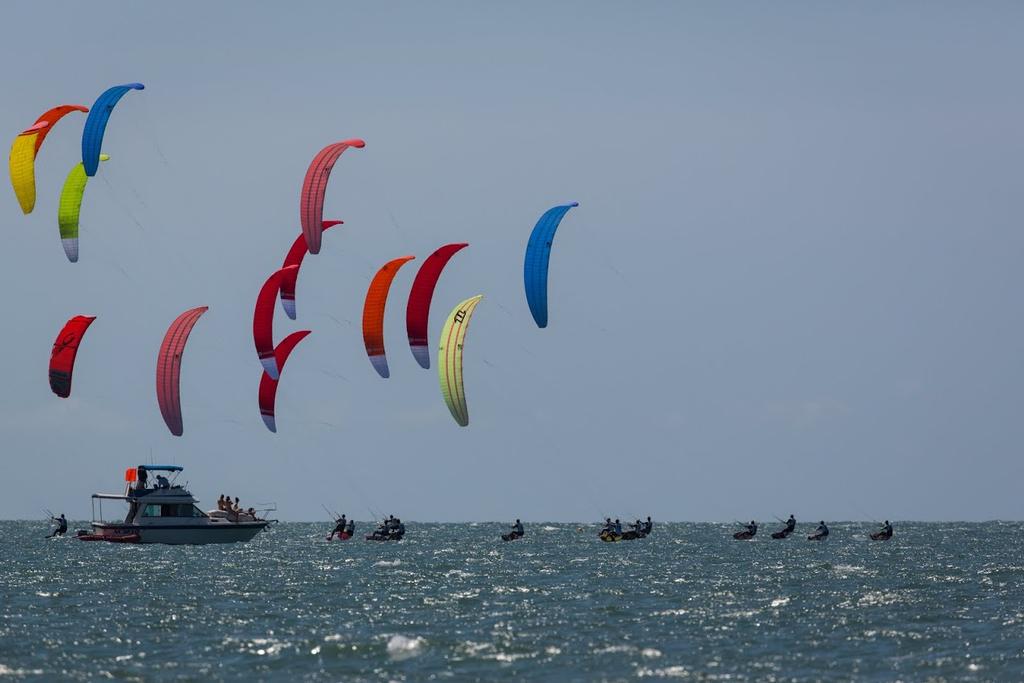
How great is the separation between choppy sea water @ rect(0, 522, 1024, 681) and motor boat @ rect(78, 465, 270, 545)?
4.74ft

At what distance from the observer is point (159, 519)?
2628 inches

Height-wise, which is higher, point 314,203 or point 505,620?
point 314,203

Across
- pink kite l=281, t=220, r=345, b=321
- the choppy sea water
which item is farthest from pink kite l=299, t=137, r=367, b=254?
the choppy sea water

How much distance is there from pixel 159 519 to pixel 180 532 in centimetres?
110

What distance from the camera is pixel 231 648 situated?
111 feet

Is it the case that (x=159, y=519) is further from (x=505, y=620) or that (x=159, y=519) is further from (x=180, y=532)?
(x=505, y=620)

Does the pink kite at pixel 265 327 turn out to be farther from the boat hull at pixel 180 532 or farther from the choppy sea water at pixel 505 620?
the boat hull at pixel 180 532

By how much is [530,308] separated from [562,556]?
21.2 meters

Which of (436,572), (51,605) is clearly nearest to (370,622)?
(51,605)

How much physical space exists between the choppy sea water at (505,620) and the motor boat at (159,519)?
4.74 feet

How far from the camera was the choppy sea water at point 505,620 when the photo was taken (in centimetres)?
3139

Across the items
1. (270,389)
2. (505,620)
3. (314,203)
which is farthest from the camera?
(270,389)

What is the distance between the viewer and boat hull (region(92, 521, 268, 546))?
2630 inches

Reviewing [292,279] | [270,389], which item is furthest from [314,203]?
[270,389]
